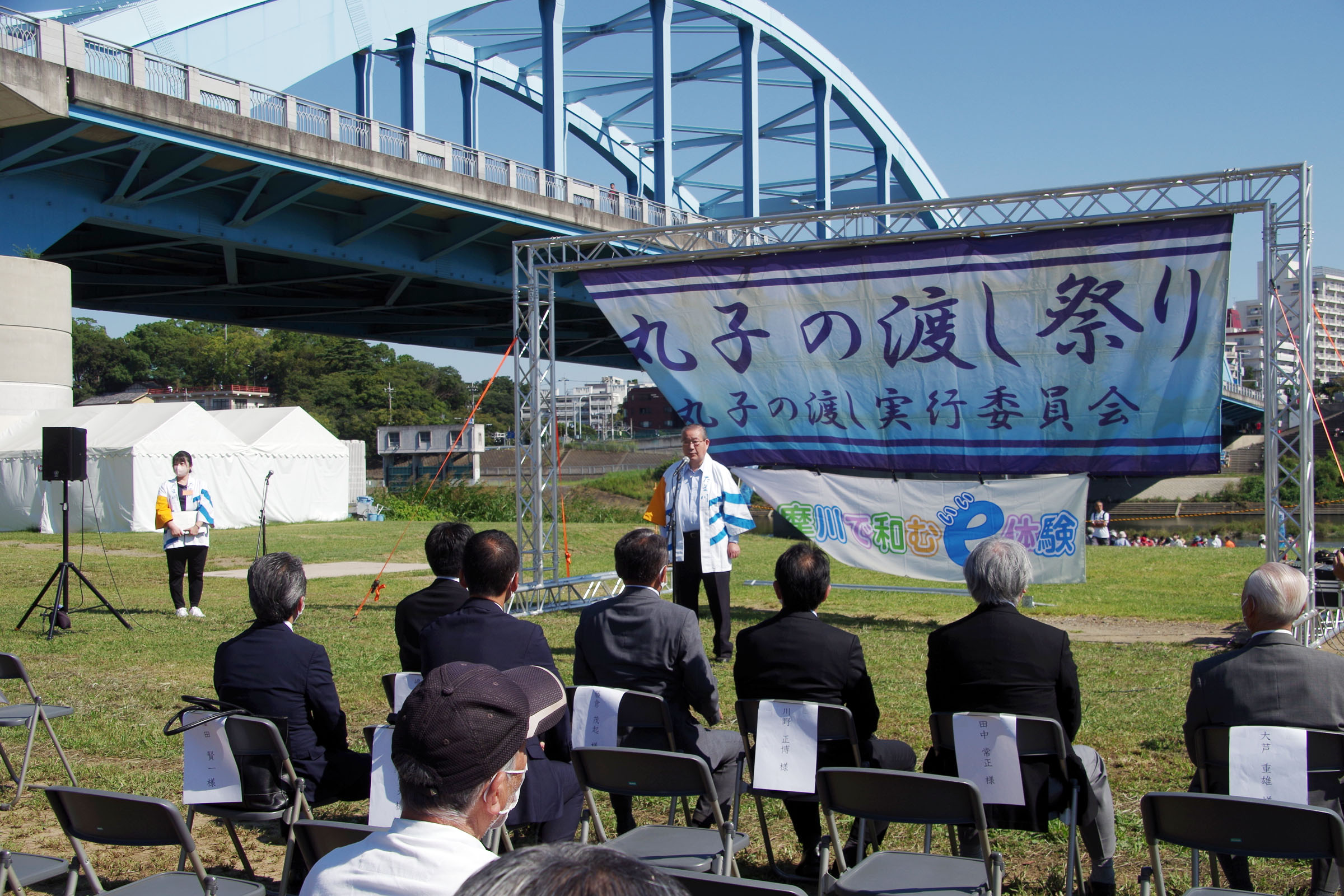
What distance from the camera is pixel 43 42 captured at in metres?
15.2

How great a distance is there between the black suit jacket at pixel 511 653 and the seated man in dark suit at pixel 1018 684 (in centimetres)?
123

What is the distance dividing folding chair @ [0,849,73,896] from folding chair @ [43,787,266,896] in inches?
3.2

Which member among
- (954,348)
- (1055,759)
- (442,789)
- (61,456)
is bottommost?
(1055,759)

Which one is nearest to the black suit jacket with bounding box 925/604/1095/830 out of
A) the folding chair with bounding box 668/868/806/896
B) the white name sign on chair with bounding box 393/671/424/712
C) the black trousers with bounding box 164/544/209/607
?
the folding chair with bounding box 668/868/806/896

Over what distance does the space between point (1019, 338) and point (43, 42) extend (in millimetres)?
14684

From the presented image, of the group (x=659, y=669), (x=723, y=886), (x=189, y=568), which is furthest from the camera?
(x=189, y=568)

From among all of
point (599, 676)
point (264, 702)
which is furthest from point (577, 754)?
point (264, 702)

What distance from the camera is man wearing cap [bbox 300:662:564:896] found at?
1600 mm

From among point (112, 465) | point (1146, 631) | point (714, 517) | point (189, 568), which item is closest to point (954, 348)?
point (714, 517)

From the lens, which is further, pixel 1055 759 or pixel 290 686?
pixel 290 686

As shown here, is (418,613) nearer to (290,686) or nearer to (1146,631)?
(290,686)

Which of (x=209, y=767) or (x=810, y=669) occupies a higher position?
(x=810, y=669)

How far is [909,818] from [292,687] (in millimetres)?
2063

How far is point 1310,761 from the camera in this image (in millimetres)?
2906
